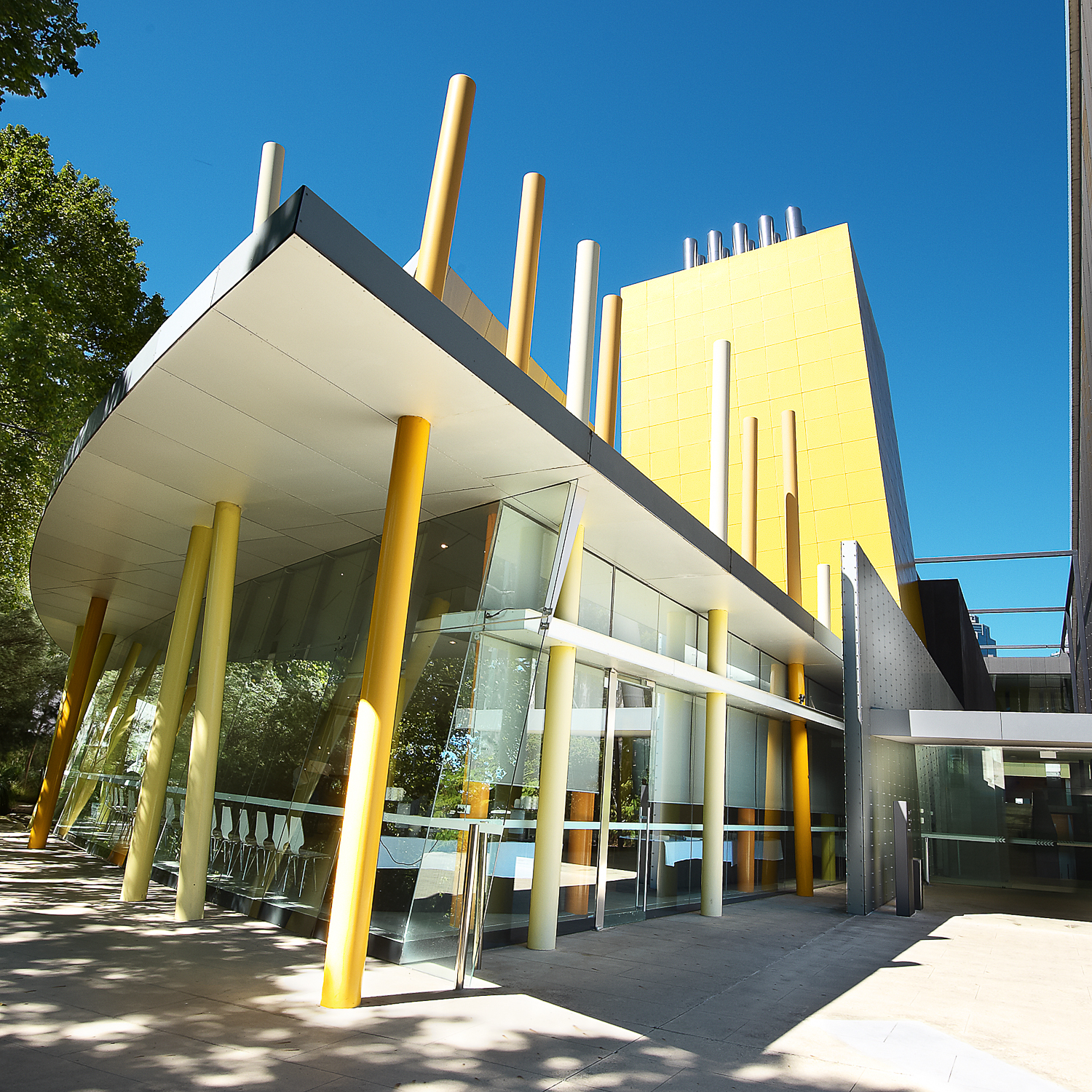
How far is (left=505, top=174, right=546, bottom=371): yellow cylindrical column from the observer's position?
8.53m

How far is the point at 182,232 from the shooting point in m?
20.5

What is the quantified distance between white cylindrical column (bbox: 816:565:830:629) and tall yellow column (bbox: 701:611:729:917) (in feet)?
22.6

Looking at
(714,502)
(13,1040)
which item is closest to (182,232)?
(714,502)

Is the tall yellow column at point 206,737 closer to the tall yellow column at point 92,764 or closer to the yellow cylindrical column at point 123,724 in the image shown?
the yellow cylindrical column at point 123,724

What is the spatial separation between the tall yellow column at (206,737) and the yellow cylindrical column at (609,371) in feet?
15.0

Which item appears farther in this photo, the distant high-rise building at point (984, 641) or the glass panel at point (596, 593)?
the distant high-rise building at point (984, 641)

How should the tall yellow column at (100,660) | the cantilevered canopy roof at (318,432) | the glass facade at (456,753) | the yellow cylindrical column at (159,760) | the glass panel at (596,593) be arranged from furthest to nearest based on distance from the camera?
1. the tall yellow column at (100,660)
2. the glass panel at (596,593)
3. the yellow cylindrical column at (159,760)
4. the glass facade at (456,753)
5. the cantilevered canopy roof at (318,432)

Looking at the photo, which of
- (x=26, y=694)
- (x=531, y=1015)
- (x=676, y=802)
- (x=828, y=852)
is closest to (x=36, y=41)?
(x=531, y=1015)

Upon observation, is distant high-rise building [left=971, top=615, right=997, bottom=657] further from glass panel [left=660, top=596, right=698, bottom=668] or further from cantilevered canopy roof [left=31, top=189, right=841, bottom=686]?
cantilevered canopy roof [left=31, top=189, right=841, bottom=686]

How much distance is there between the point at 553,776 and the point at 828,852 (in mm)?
12912

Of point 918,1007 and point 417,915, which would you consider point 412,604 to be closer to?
point 417,915

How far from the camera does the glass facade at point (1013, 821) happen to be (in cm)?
1733

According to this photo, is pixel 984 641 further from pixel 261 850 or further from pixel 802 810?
pixel 261 850

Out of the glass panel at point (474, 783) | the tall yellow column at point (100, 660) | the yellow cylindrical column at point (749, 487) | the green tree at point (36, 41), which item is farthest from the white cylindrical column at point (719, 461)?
the tall yellow column at point (100, 660)
